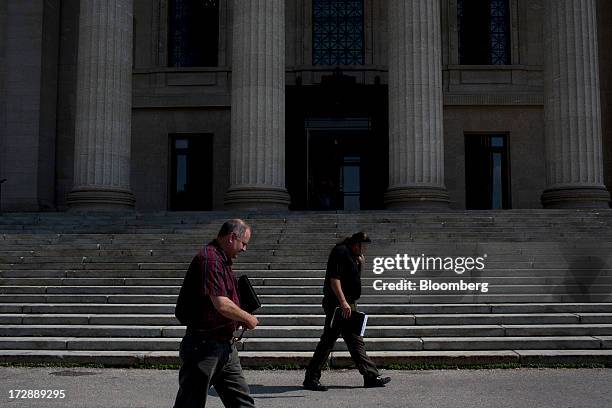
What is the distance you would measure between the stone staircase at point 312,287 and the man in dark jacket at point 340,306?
1385mm

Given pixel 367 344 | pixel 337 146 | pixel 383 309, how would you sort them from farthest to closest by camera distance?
pixel 337 146 → pixel 383 309 → pixel 367 344

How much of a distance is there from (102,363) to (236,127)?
11.0m

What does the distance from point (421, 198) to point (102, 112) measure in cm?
944

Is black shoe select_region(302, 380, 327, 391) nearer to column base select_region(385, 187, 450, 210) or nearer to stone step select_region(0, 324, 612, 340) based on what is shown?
stone step select_region(0, 324, 612, 340)

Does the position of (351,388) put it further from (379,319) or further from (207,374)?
(207,374)

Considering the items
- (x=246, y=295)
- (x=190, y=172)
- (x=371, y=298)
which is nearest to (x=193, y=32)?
(x=190, y=172)

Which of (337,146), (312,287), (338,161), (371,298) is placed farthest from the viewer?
(337,146)

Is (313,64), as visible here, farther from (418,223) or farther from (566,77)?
(418,223)

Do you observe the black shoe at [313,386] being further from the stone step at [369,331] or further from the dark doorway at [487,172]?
the dark doorway at [487,172]

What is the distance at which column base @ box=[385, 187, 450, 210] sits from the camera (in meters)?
19.2

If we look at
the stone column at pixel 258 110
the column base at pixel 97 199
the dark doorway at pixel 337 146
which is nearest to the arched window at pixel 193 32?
the dark doorway at pixel 337 146

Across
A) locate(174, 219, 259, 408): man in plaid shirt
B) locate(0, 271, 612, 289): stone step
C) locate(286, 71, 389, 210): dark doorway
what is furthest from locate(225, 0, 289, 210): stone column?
locate(174, 219, 259, 408): man in plaid shirt

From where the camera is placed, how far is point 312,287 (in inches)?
491

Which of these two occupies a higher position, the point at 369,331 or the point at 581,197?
the point at 581,197
